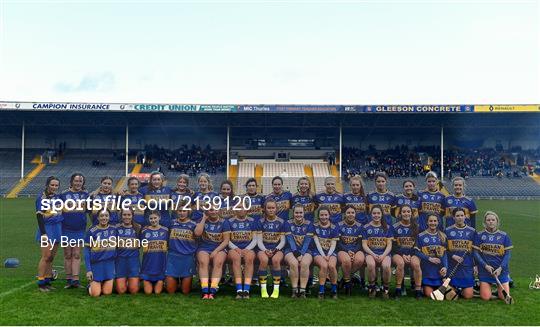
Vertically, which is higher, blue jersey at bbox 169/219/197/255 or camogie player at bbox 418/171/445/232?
camogie player at bbox 418/171/445/232

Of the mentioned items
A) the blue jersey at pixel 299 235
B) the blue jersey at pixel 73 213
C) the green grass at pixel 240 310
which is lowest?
the green grass at pixel 240 310

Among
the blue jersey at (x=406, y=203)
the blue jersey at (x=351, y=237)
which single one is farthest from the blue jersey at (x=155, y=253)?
the blue jersey at (x=406, y=203)

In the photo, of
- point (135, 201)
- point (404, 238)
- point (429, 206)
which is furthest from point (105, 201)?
point (429, 206)

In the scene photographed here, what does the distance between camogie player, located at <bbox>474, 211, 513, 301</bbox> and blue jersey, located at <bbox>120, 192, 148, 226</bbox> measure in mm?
4675

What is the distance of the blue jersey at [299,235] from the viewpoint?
237 inches

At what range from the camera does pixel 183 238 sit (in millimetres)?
6039

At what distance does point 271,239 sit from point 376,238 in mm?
1437

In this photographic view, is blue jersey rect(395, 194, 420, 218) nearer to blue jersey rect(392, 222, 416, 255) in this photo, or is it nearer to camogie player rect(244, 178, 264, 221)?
blue jersey rect(392, 222, 416, 255)

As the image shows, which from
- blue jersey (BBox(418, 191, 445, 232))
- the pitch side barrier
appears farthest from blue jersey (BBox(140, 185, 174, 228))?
the pitch side barrier

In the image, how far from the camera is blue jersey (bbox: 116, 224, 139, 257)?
5.96 meters

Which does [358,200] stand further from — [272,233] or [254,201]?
[254,201]

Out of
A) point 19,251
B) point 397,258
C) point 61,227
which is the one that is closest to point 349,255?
point 397,258

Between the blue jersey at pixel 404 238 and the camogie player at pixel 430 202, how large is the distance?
532 millimetres

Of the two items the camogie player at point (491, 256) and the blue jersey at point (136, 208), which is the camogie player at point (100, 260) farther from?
the camogie player at point (491, 256)
